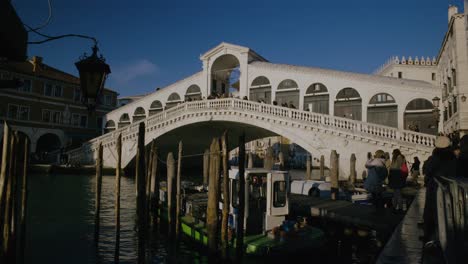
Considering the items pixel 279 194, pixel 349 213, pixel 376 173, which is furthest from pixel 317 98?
pixel 279 194

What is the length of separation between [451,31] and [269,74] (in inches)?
369

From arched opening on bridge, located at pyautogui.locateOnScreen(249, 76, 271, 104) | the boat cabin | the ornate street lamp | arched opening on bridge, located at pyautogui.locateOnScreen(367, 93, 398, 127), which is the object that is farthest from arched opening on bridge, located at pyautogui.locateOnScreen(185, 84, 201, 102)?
the ornate street lamp

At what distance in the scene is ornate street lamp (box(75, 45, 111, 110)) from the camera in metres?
3.19

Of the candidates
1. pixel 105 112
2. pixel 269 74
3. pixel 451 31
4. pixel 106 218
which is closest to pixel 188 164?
pixel 105 112

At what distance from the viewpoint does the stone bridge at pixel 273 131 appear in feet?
43.2

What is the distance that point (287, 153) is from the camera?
1737 inches

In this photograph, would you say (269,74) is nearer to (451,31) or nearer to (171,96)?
(171,96)

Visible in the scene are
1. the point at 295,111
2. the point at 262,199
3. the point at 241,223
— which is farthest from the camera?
the point at 295,111

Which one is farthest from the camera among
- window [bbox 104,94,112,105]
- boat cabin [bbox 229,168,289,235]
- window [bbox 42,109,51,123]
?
window [bbox 104,94,112,105]

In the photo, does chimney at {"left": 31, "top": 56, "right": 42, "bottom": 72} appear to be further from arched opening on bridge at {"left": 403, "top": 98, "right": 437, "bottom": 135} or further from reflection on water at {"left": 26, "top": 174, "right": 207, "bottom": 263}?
arched opening on bridge at {"left": 403, "top": 98, "right": 437, "bottom": 135}

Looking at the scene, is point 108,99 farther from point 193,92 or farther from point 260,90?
point 260,90

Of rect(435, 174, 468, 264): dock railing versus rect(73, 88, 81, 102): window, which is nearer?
rect(435, 174, 468, 264): dock railing

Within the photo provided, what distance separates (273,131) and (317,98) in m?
4.11

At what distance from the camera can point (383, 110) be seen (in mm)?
16859
